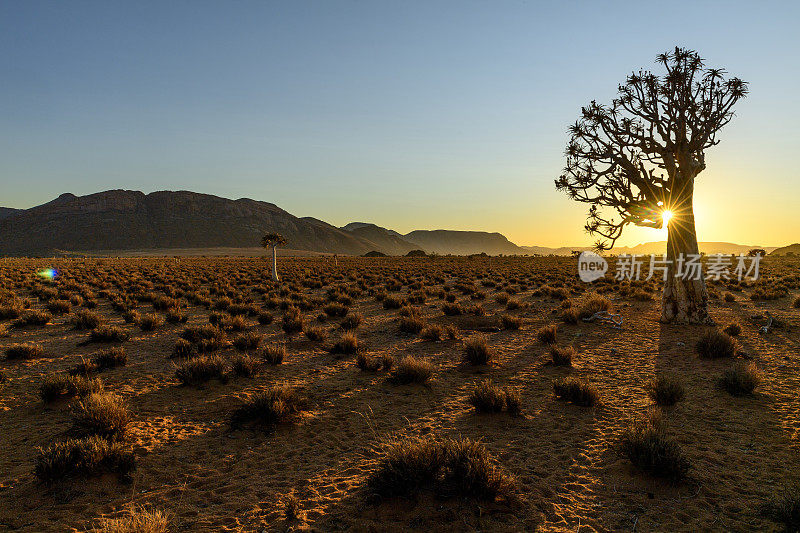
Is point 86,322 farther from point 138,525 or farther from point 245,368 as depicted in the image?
point 138,525

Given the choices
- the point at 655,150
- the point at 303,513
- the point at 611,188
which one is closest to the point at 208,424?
the point at 303,513

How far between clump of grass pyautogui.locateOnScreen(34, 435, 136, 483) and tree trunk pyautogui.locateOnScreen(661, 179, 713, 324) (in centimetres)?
1667

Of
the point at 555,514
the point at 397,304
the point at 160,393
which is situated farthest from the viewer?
the point at 397,304

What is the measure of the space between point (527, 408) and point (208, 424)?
5784mm

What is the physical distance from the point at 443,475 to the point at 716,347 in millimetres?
9628

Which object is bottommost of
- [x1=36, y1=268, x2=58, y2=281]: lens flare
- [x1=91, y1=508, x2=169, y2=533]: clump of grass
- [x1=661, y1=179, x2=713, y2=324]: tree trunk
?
[x1=36, y1=268, x2=58, y2=281]: lens flare

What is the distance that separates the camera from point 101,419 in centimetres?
599

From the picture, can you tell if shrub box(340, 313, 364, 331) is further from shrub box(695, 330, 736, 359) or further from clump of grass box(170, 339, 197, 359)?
shrub box(695, 330, 736, 359)

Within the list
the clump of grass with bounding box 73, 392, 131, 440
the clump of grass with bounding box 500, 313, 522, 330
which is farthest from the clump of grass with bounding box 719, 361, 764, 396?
the clump of grass with bounding box 73, 392, 131, 440

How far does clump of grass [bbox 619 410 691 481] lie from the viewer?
4.95 meters

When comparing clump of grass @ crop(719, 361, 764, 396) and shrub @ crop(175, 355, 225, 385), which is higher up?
clump of grass @ crop(719, 361, 764, 396)

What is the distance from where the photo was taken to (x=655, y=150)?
14336mm

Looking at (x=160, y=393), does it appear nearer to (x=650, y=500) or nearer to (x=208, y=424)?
(x=208, y=424)

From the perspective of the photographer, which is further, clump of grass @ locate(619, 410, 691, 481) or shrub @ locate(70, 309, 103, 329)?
shrub @ locate(70, 309, 103, 329)
